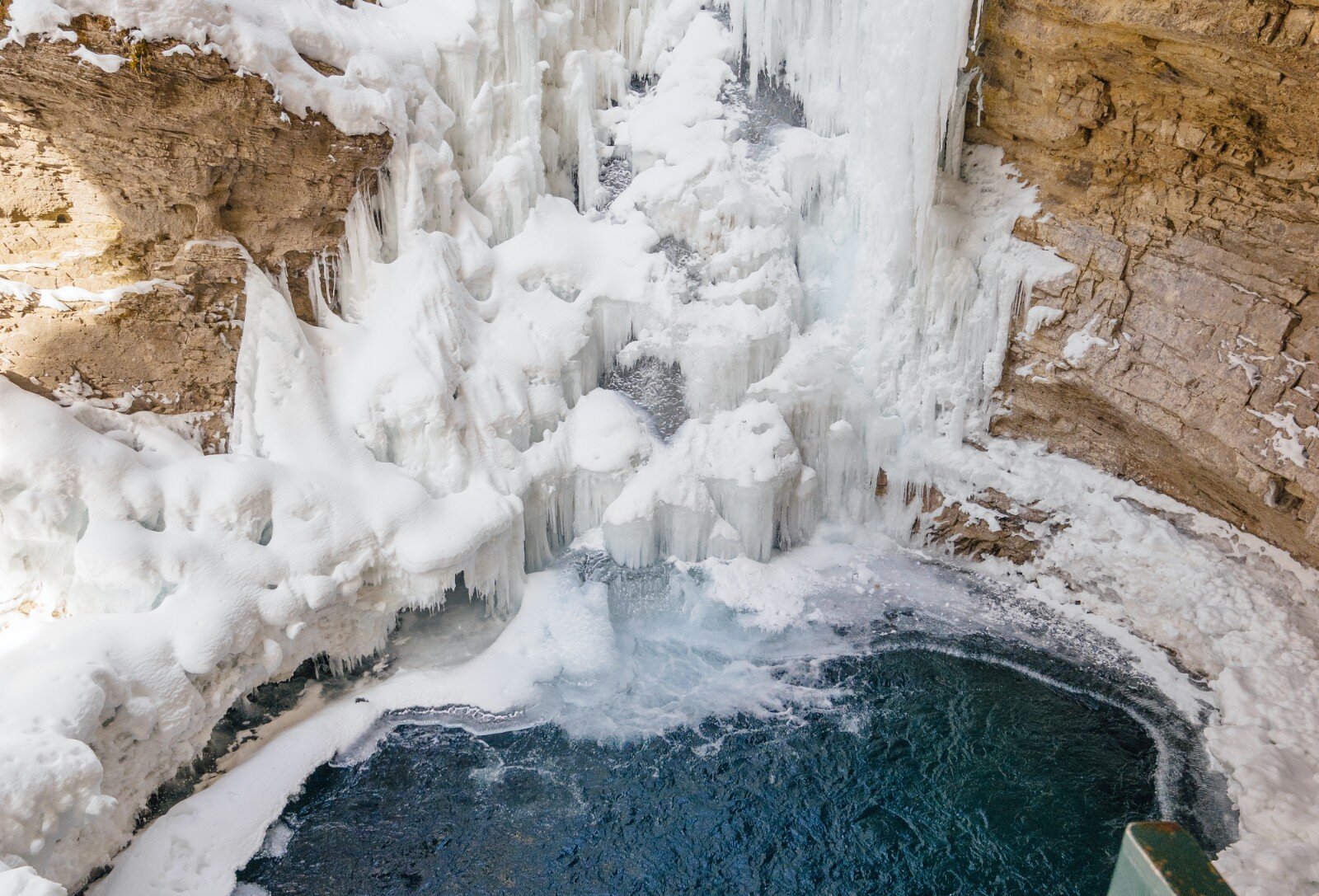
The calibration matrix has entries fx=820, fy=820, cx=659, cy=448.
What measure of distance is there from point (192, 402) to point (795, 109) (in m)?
6.92

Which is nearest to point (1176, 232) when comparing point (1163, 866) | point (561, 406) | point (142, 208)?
point (561, 406)

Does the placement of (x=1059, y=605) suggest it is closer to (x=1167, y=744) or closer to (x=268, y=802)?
(x=1167, y=744)

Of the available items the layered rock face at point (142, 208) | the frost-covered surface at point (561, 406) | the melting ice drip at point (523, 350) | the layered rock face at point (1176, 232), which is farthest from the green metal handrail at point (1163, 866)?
the layered rock face at point (142, 208)

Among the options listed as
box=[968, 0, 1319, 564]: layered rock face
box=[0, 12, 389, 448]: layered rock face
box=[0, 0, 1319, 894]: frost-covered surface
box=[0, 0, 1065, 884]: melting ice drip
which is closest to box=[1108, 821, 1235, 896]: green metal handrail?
box=[0, 0, 1319, 894]: frost-covered surface

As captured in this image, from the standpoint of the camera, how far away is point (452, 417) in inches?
287

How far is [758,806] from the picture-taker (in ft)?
20.1

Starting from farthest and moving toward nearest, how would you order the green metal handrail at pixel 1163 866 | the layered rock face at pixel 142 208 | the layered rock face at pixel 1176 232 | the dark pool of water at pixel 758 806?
the layered rock face at pixel 1176 232 → the layered rock face at pixel 142 208 → the dark pool of water at pixel 758 806 → the green metal handrail at pixel 1163 866

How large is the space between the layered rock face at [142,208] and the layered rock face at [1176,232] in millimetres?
6054

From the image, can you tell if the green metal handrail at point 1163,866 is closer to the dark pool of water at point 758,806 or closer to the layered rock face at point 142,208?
the dark pool of water at point 758,806

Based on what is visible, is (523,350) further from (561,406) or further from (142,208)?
(142,208)

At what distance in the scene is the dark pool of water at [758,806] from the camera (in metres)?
5.60

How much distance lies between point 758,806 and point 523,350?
4.62 meters

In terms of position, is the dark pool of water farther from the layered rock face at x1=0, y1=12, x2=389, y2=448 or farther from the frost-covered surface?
the layered rock face at x1=0, y1=12, x2=389, y2=448

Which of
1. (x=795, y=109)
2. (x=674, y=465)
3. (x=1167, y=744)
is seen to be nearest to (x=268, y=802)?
(x=674, y=465)
